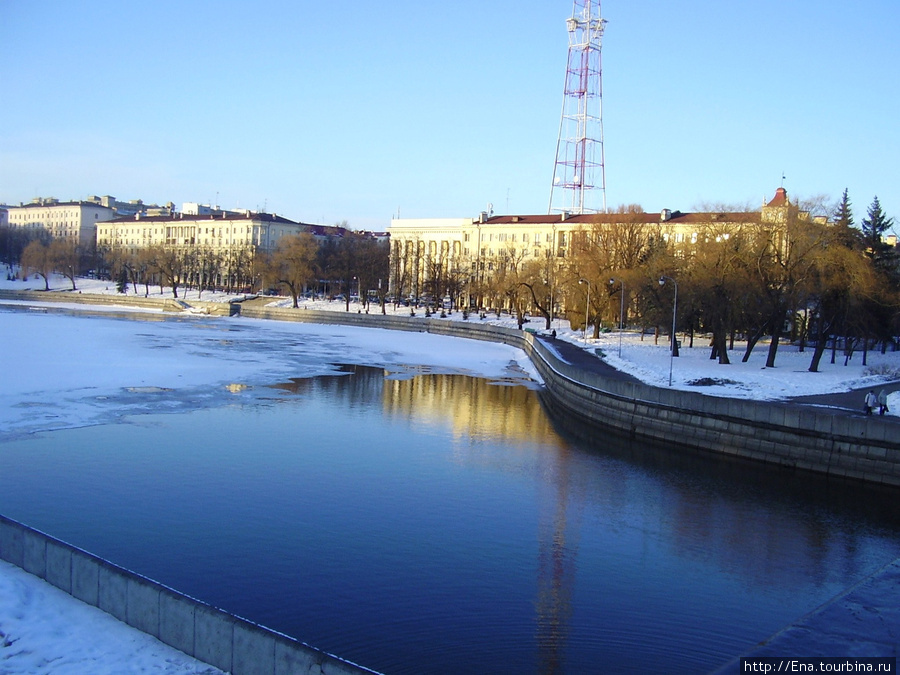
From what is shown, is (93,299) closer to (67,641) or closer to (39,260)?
(39,260)

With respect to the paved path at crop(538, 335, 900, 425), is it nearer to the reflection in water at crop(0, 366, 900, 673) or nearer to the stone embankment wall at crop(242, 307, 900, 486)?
the stone embankment wall at crop(242, 307, 900, 486)

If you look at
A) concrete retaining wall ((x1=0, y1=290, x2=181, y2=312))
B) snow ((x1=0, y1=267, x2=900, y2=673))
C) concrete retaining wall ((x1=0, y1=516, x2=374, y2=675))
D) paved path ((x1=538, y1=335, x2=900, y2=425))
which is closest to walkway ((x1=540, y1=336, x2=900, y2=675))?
concrete retaining wall ((x1=0, y1=516, x2=374, y2=675))

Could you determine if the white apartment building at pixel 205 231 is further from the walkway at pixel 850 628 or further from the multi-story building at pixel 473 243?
the walkway at pixel 850 628

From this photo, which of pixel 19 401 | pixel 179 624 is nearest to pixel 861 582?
pixel 179 624

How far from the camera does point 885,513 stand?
22859 millimetres

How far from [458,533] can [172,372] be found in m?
27.7

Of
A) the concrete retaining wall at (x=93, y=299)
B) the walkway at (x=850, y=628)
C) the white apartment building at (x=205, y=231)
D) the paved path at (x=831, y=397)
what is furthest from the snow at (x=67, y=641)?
the white apartment building at (x=205, y=231)

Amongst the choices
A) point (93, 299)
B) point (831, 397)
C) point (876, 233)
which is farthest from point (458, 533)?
point (93, 299)

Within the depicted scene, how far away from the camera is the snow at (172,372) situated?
1077 cm

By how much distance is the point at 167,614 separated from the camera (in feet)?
34.7

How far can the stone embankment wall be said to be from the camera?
26.0 m

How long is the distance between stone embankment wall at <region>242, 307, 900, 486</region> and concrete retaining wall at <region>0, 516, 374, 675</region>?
21612 mm

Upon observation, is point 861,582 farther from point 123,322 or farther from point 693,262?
point 123,322

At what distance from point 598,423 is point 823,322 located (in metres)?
21.9
